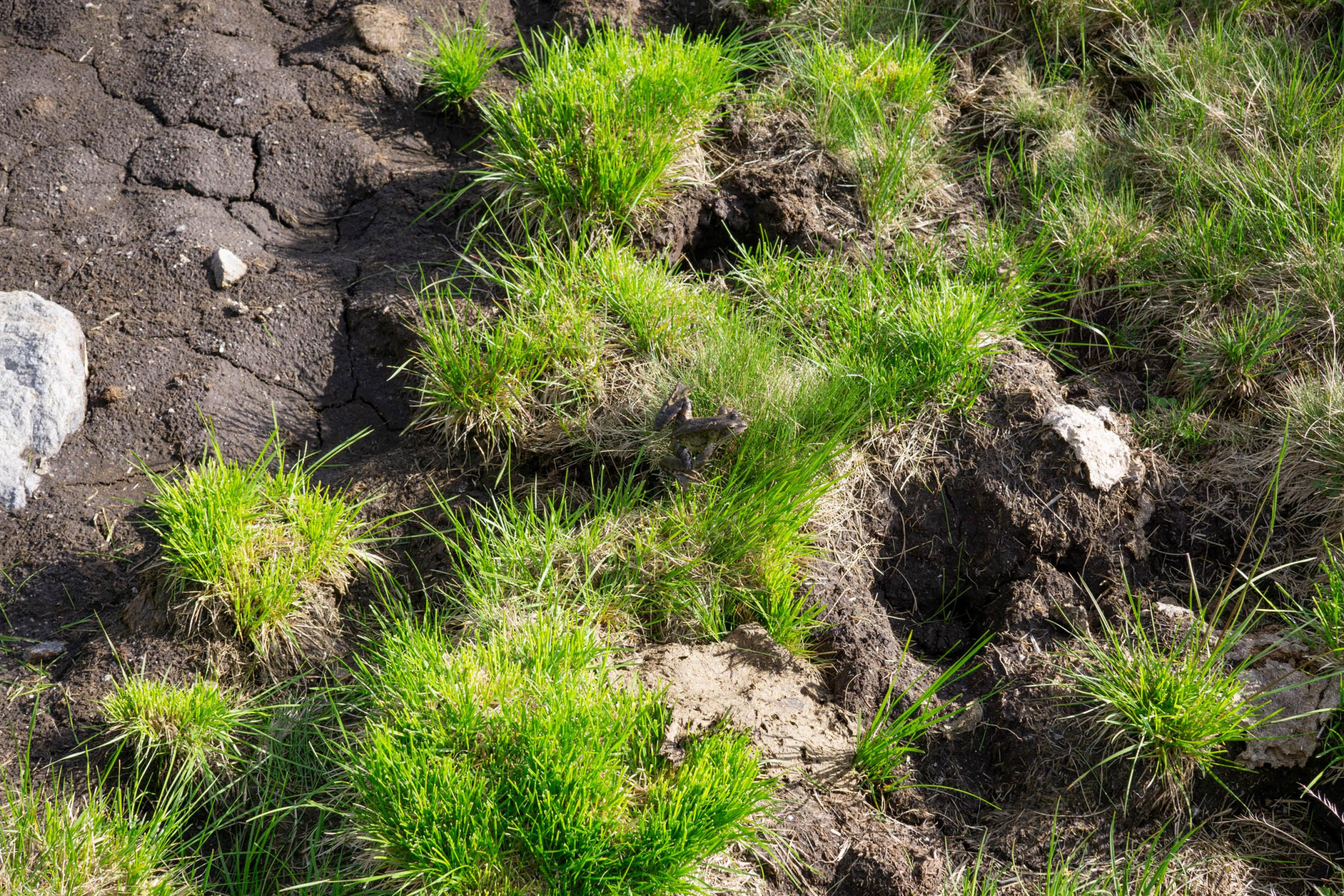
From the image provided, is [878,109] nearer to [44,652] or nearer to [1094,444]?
[1094,444]

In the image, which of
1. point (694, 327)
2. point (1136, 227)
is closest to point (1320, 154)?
point (1136, 227)

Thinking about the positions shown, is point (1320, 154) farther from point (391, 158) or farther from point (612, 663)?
point (391, 158)

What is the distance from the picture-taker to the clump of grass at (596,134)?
3.16m

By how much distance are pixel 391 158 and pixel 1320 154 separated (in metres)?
3.12

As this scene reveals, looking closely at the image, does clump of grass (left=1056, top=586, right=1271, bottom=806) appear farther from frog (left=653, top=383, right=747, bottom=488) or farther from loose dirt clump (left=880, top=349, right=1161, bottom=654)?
frog (left=653, top=383, right=747, bottom=488)

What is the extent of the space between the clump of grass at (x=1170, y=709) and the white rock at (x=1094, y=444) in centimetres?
Answer: 48

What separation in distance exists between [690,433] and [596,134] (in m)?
1.09

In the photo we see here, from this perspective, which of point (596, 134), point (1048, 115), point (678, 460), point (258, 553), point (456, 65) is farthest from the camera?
point (1048, 115)

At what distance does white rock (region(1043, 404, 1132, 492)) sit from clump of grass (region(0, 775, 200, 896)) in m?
2.42

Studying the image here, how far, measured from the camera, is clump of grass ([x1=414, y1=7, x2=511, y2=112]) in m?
A: 3.53

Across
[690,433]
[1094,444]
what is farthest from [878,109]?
[690,433]

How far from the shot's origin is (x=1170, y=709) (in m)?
2.33

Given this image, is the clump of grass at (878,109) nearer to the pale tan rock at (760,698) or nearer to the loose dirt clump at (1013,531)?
the loose dirt clump at (1013,531)

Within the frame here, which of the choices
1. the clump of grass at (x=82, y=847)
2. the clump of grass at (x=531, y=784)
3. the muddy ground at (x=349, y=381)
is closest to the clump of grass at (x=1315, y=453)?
the muddy ground at (x=349, y=381)
